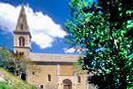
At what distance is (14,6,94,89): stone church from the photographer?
7038 centimetres

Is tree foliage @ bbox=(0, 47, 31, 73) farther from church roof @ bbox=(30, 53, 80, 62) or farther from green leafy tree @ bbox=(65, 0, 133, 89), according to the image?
green leafy tree @ bbox=(65, 0, 133, 89)

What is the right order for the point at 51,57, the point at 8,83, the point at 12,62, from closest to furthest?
the point at 8,83 → the point at 12,62 → the point at 51,57

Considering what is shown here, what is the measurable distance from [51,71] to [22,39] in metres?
11.6

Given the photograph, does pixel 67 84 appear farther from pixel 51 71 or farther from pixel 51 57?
pixel 51 57

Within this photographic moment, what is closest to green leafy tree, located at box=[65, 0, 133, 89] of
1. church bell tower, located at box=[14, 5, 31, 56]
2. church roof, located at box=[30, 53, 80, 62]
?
church roof, located at box=[30, 53, 80, 62]

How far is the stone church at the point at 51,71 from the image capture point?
7038 cm

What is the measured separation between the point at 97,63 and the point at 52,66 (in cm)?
5378

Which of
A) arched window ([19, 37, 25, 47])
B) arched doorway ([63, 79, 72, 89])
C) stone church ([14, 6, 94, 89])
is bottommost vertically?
arched doorway ([63, 79, 72, 89])

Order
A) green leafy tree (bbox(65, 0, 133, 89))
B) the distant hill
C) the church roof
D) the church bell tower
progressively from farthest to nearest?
the church bell tower → the church roof → the distant hill → green leafy tree (bbox(65, 0, 133, 89))

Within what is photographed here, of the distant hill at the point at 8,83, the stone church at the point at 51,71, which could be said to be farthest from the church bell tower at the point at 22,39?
the distant hill at the point at 8,83

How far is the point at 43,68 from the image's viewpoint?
71062mm

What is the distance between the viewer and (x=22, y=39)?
2936 inches

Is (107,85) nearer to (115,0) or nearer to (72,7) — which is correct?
(72,7)

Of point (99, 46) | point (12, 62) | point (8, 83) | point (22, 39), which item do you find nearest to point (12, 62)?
point (12, 62)
